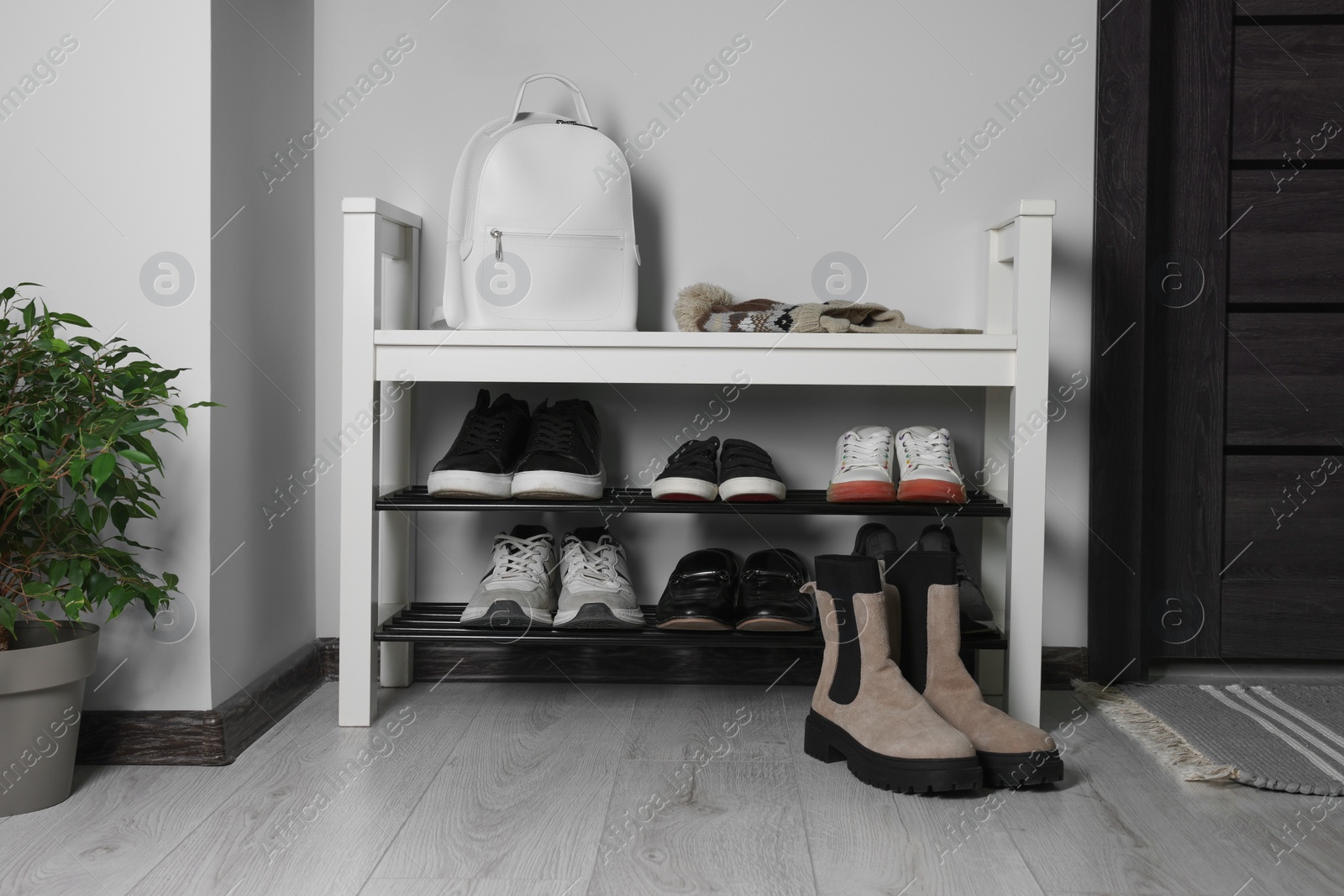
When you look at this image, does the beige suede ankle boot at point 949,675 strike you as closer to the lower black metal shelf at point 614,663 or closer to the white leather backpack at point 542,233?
the lower black metal shelf at point 614,663

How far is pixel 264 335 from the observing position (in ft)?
4.98

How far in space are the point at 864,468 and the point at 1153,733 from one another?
1.83 feet

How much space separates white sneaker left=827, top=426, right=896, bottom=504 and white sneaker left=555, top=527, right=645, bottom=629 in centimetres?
34

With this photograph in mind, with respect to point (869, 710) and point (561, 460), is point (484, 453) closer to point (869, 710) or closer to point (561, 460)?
point (561, 460)

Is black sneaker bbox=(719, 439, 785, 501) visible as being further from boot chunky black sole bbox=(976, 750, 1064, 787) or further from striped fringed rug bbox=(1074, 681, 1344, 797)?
striped fringed rug bbox=(1074, 681, 1344, 797)

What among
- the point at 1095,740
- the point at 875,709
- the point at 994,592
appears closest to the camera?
the point at 875,709

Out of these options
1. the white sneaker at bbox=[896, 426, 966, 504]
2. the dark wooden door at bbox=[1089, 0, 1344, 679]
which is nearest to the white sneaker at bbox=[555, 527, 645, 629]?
the white sneaker at bbox=[896, 426, 966, 504]

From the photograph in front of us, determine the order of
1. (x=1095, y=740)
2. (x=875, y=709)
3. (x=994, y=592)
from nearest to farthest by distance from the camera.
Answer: (x=875, y=709) < (x=1095, y=740) < (x=994, y=592)

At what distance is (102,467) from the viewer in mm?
1041

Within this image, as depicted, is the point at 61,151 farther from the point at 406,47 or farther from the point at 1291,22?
the point at 1291,22

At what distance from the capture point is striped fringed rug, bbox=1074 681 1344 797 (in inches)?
49.8

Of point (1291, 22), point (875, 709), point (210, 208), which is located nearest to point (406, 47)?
point (210, 208)

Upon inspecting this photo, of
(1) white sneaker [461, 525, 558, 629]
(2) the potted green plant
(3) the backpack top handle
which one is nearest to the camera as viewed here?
(2) the potted green plant

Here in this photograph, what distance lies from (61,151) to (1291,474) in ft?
6.43
